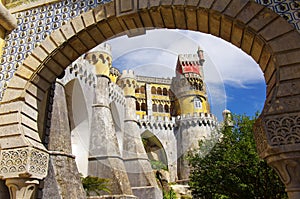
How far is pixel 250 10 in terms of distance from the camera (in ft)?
12.5

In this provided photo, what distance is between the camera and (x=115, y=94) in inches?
971


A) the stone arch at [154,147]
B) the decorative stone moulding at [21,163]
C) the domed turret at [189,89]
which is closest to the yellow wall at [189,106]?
the domed turret at [189,89]

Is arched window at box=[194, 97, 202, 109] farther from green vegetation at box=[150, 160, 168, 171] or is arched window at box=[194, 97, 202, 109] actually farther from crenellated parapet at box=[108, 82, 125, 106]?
crenellated parapet at box=[108, 82, 125, 106]

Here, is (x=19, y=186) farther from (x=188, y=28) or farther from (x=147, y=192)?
(x=147, y=192)

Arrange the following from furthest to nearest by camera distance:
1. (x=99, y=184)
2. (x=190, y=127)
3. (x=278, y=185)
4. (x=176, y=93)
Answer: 1. (x=176, y=93)
2. (x=190, y=127)
3. (x=99, y=184)
4. (x=278, y=185)

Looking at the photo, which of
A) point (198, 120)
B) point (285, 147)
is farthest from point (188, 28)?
point (198, 120)

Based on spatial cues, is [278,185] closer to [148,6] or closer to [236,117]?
[236,117]

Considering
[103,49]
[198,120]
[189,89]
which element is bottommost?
[198,120]

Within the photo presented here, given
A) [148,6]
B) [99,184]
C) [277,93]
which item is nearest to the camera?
[277,93]

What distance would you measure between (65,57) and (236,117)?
1131cm

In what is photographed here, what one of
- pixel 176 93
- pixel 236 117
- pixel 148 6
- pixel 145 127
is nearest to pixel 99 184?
pixel 236 117

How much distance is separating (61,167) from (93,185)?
19.9 ft

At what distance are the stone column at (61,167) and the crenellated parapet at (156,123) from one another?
20.3 m

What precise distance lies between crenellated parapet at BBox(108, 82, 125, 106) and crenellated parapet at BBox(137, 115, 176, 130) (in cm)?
681
